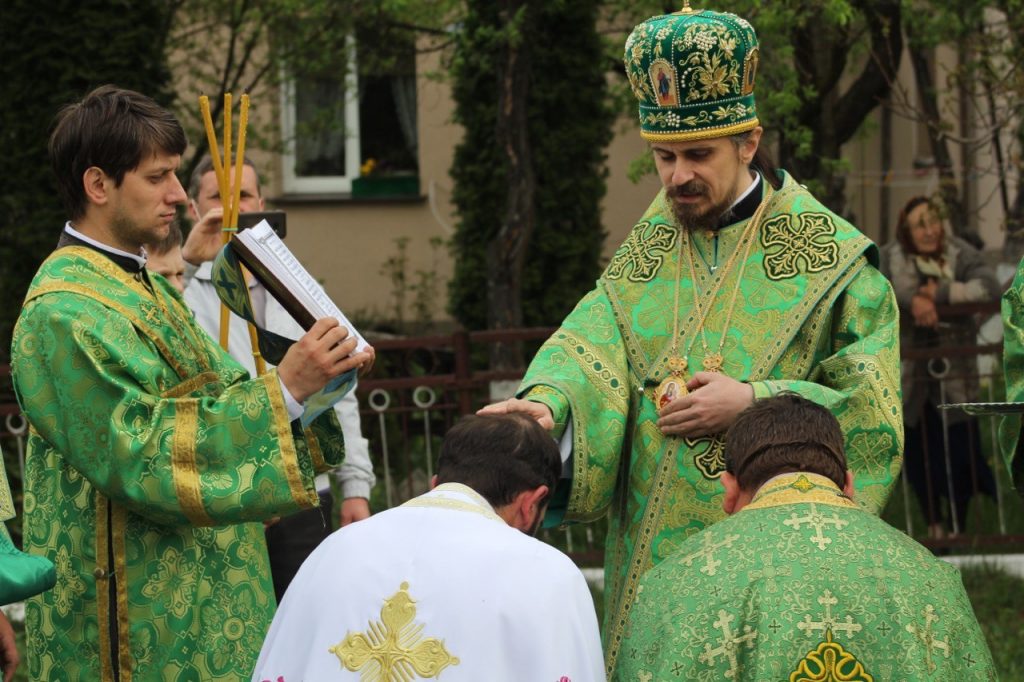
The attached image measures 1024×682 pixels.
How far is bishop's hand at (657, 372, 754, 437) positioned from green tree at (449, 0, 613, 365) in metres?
5.84

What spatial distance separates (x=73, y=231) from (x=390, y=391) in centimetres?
485

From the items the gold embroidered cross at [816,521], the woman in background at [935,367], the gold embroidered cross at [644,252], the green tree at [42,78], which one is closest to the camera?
the gold embroidered cross at [816,521]

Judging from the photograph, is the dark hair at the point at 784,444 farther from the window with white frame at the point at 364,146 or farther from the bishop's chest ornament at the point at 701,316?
the window with white frame at the point at 364,146

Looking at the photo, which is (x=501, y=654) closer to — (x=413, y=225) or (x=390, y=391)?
(x=390, y=391)

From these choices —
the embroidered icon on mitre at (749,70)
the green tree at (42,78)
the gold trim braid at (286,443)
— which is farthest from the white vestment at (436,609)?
the green tree at (42,78)

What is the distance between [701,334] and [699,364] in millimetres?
86

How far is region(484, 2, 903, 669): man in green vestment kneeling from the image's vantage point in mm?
4445

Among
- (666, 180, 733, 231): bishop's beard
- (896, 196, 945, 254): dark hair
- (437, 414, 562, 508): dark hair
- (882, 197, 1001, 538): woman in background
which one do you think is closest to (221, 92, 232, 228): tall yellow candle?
(666, 180, 733, 231): bishop's beard

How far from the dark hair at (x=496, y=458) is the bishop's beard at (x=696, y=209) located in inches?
45.7

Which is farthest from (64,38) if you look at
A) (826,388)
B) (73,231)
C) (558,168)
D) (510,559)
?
(510,559)

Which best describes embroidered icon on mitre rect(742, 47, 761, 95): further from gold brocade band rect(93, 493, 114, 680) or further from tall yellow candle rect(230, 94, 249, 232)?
gold brocade band rect(93, 493, 114, 680)

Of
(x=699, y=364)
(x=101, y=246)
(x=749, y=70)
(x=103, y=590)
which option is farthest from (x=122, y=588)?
(x=749, y=70)

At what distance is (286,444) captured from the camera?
160 inches

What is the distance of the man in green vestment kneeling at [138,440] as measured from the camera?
4031 mm
